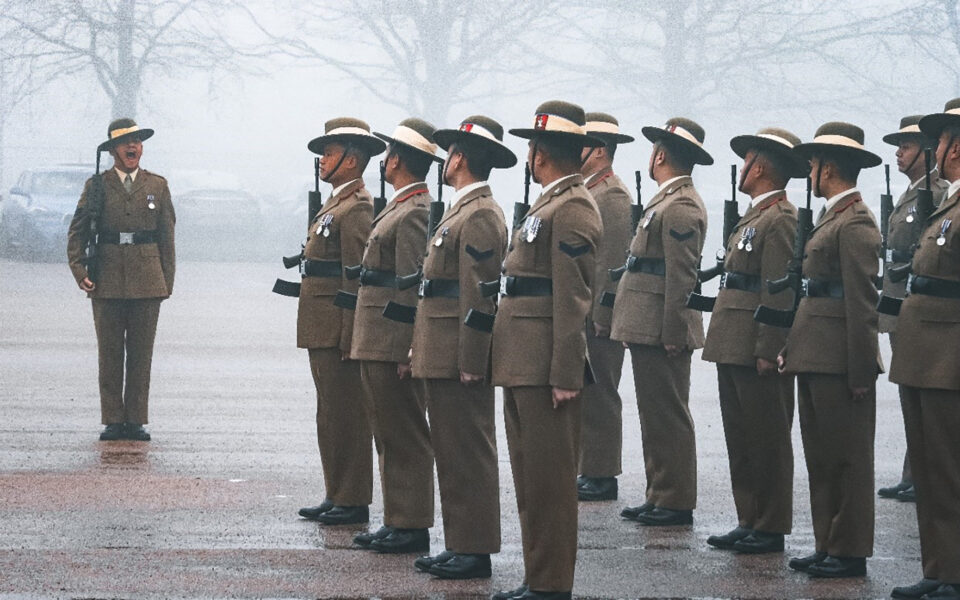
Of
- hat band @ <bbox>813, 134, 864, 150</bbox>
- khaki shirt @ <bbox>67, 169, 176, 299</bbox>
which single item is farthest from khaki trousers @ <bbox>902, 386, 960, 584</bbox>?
khaki shirt @ <bbox>67, 169, 176, 299</bbox>

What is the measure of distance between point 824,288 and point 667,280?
145 cm

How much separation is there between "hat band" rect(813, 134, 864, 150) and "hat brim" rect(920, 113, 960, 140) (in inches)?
21.7

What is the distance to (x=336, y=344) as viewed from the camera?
9.41 meters

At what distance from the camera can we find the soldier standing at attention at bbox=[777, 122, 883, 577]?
811 centimetres

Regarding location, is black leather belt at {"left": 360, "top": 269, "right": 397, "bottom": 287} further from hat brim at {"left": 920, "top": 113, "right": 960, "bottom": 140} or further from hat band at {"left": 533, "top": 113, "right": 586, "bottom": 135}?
hat brim at {"left": 920, "top": 113, "right": 960, "bottom": 140}

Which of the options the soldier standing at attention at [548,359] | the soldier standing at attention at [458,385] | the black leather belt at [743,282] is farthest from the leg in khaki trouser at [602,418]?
the soldier standing at attention at [548,359]

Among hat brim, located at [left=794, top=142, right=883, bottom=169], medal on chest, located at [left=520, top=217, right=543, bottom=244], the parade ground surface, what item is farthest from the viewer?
hat brim, located at [left=794, top=142, right=883, bottom=169]

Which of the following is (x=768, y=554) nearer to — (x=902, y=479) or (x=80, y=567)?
(x=902, y=479)

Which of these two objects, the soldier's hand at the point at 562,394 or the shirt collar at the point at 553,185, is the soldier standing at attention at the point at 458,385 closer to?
the shirt collar at the point at 553,185

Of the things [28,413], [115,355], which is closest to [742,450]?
[115,355]

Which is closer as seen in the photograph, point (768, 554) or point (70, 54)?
point (768, 554)

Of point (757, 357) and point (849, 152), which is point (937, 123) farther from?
point (757, 357)

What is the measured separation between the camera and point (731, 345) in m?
8.88

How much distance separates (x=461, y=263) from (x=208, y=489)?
10.5ft
